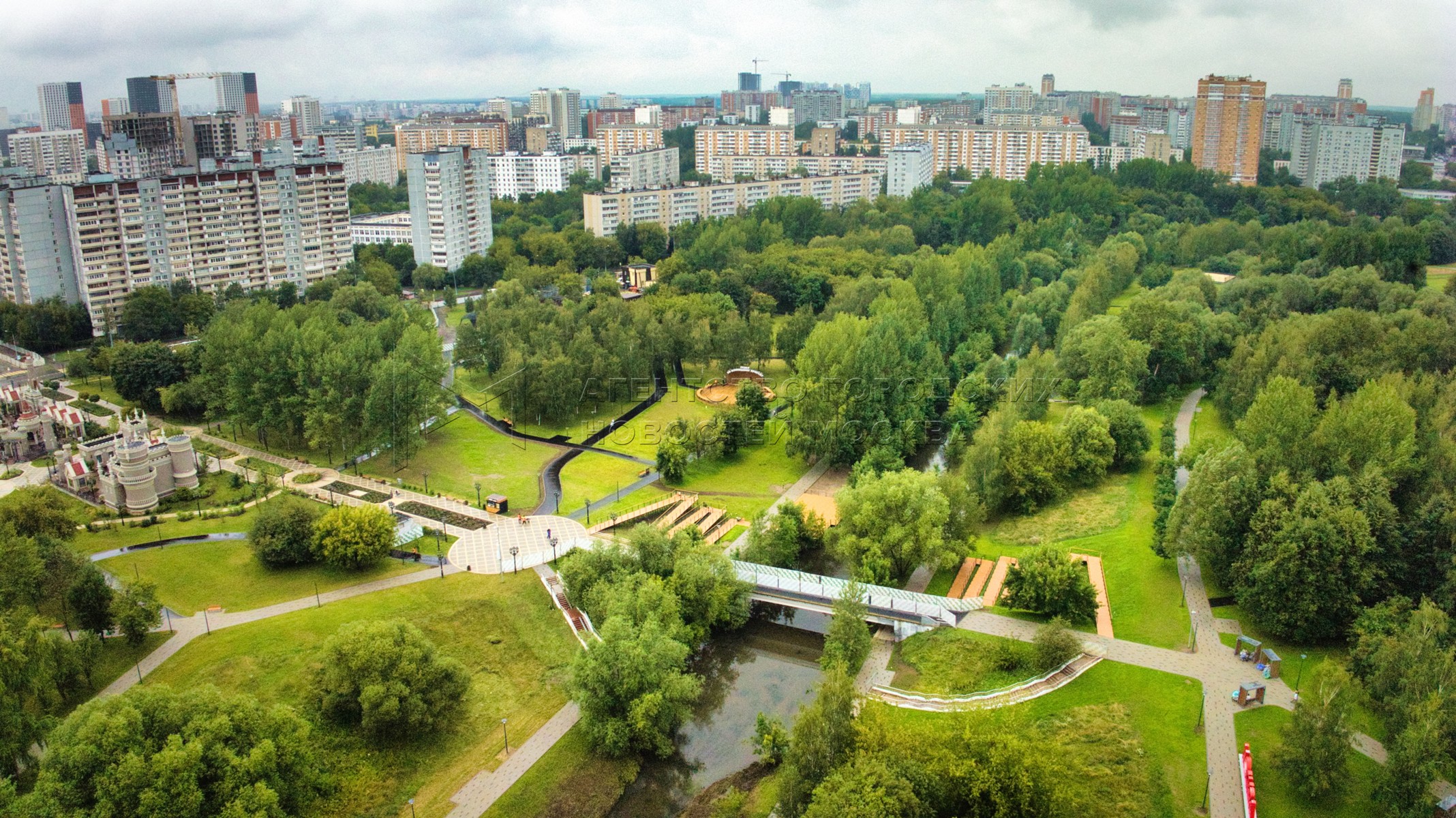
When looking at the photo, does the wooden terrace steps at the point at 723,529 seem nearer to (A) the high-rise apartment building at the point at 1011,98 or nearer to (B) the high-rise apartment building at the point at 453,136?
(B) the high-rise apartment building at the point at 453,136

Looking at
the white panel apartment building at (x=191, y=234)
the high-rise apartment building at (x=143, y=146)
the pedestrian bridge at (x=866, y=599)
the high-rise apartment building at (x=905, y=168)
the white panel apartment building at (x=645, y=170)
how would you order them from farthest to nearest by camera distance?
1. the high-rise apartment building at (x=905, y=168)
2. the white panel apartment building at (x=645, y=170)
3. the high-rise apartment building at (x=143, y=146)
4. the white panel apartment building at (x=191, y=234)
5. the pedestrian bridge at (x=866, y=599)

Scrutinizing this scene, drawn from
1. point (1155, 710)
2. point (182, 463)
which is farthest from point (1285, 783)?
point (182, 463)

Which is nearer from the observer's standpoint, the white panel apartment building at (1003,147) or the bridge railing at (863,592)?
the bridge railing at (863,592)

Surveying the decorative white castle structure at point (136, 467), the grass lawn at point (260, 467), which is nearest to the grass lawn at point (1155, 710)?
the grass lawn at point (260, 467)

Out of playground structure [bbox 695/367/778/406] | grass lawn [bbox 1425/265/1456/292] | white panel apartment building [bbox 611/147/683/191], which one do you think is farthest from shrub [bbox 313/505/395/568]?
white panel apartment building [bbox 611/147/683/191]

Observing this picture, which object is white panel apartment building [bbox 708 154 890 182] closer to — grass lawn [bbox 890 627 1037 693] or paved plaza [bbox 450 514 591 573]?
paved plaza [bbox 450 514 591 573]

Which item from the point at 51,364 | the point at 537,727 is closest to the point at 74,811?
the point at 537,727
